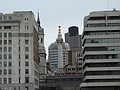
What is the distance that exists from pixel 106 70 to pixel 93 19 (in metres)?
18.2

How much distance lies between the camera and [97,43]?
4390 inches

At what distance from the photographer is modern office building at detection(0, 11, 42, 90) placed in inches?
5221

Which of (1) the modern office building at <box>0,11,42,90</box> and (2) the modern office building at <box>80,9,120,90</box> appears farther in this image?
(1) the modern office building at <box>0,11,42,90</box>

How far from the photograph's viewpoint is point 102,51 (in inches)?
4360

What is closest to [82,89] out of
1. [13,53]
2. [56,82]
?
[13,53]

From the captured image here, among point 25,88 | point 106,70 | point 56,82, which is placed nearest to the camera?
point 106,70

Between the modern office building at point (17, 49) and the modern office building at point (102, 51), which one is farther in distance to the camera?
the modern office building at point (17, 49)

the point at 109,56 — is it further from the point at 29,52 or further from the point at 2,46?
the point at 2,46

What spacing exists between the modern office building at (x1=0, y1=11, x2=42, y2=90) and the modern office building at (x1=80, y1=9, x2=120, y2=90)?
28.6m

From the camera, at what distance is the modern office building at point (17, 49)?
435 ft

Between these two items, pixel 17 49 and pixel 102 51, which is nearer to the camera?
pixel 102 51

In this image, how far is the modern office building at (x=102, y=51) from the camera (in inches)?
4286

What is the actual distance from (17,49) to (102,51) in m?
38.6

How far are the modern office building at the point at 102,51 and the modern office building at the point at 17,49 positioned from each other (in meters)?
28.6
